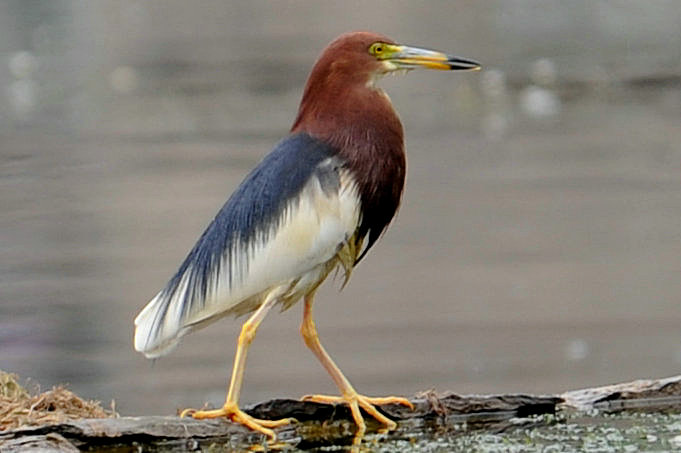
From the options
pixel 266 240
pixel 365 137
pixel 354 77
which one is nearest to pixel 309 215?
pixel 266 240

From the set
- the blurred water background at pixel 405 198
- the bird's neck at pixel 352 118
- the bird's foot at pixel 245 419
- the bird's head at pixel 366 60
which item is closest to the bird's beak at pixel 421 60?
the bird's head at pixel 366 60

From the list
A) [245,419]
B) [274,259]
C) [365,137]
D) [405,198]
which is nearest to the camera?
[245,419]

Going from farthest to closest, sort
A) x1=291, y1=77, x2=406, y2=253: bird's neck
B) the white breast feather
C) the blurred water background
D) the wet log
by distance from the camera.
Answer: the blurred water background < x1=291, y1=77, x2=406, y2=253: bird's neck < the white breast feather < the wet log

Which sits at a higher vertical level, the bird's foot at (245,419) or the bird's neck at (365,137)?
the bird's neck at (365,137)

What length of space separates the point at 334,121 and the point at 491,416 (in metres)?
1.06

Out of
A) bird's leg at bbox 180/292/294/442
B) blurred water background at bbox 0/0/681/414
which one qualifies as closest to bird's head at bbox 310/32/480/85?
bird's leg at bbox 180/292/294/442

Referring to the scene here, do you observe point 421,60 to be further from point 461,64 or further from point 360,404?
point 360,404

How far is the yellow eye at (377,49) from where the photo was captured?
5.13 meters

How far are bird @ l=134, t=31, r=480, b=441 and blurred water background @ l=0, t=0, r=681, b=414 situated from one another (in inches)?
78.9

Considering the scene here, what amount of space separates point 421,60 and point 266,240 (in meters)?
0.77

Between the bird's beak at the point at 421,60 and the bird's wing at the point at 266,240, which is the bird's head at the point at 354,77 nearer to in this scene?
the bird's beak at the point at 421,60

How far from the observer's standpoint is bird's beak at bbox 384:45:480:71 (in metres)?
5.07

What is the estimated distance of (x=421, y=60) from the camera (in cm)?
511

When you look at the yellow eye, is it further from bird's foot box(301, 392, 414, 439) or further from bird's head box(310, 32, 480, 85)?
bird's foot box(301, 392, 414, 439)
